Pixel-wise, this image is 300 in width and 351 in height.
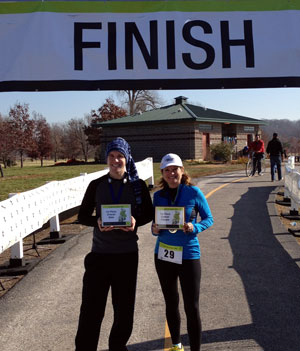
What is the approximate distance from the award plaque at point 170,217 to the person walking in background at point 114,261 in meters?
0.19

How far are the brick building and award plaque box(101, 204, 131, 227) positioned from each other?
35.3 metres

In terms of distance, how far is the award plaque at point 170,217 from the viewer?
3.55 meters

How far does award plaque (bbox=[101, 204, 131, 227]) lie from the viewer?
3.45m

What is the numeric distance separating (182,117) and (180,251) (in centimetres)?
3636

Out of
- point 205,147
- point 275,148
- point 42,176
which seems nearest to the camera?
point 275,148

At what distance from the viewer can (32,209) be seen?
22.4ft

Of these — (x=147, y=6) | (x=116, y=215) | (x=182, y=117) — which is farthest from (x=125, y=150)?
(x=182, y=117)

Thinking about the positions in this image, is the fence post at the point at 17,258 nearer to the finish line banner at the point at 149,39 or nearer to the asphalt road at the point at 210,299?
the asphalt road at the point at 210,299

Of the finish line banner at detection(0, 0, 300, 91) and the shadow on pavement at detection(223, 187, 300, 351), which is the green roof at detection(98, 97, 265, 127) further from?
the finish line banner at detection(0, 0, 300, 91)

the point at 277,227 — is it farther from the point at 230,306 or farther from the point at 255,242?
the point at 230,306

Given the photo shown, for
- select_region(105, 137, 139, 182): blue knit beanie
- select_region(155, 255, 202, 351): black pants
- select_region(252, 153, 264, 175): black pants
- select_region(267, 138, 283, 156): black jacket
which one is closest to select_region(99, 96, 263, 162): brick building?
select_region(252, 153, 264, 175): black pants

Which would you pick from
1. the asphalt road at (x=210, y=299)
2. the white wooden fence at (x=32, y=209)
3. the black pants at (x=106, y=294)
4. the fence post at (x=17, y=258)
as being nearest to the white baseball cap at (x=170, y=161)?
the black pants at (x=106, y=294)

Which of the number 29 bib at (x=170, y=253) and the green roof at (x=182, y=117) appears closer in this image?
the number 29 bib at (x=170, y=253)

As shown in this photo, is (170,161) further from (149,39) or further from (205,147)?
(205,147)
